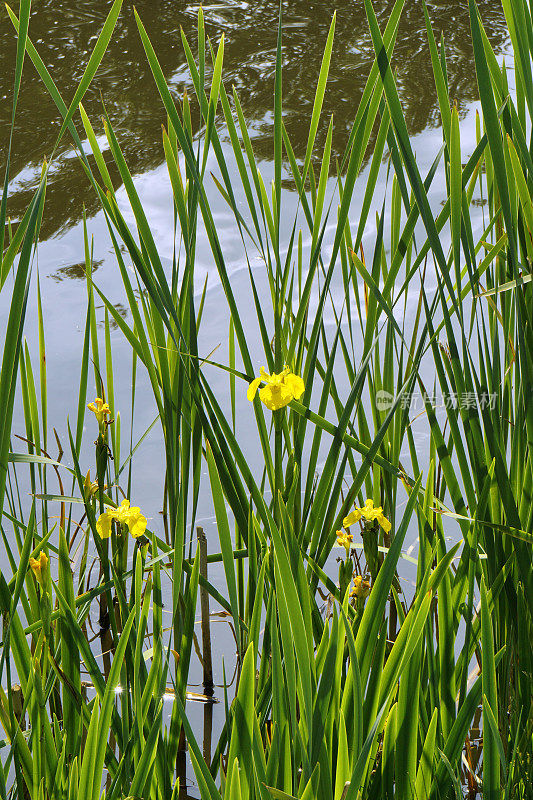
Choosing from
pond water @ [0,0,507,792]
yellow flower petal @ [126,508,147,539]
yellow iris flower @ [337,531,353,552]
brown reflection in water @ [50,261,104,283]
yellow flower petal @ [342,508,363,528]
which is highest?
pond water @ [0,0,507,792]

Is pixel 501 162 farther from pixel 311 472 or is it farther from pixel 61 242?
pixel 61 242

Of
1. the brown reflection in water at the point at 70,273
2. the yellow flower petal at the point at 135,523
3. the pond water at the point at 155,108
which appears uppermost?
the pond water at the point at 155,108

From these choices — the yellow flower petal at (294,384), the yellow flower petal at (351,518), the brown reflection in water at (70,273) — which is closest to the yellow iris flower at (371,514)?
the yellow flower petal at (351,518)

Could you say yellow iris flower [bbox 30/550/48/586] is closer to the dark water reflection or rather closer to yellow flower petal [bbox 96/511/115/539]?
yellow flower petal [bbox 96/511/115/539]

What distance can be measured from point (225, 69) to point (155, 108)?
30 cm

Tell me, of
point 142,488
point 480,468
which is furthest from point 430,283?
point 480,468

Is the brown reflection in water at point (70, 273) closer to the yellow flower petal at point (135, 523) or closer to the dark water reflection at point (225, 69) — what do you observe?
the dark water reflection at point (225, 69)

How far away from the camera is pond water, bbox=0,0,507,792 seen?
65.7 inches

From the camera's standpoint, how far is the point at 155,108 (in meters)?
2.41

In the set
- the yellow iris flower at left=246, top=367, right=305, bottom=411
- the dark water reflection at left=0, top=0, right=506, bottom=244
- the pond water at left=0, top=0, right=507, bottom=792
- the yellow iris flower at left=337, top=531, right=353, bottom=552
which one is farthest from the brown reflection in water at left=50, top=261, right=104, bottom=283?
the yellow iris flower at left=246, top=367, right=305, bottom=411

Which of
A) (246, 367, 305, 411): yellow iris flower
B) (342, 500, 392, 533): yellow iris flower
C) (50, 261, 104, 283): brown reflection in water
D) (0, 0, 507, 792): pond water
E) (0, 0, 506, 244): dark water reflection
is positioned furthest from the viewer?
(0, 0, 506, 244): dark water reflection

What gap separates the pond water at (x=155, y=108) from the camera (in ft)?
5.48

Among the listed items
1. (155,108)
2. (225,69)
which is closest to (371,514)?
(155,108)

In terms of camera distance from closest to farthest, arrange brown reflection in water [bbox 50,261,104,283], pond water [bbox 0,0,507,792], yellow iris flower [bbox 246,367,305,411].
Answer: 1. yellow iris flower [bbox 246,367,305,411]
2. pond water [bbox 0,0,507,792]
3. brown reflection in water [bbox 50,261,104,283]
